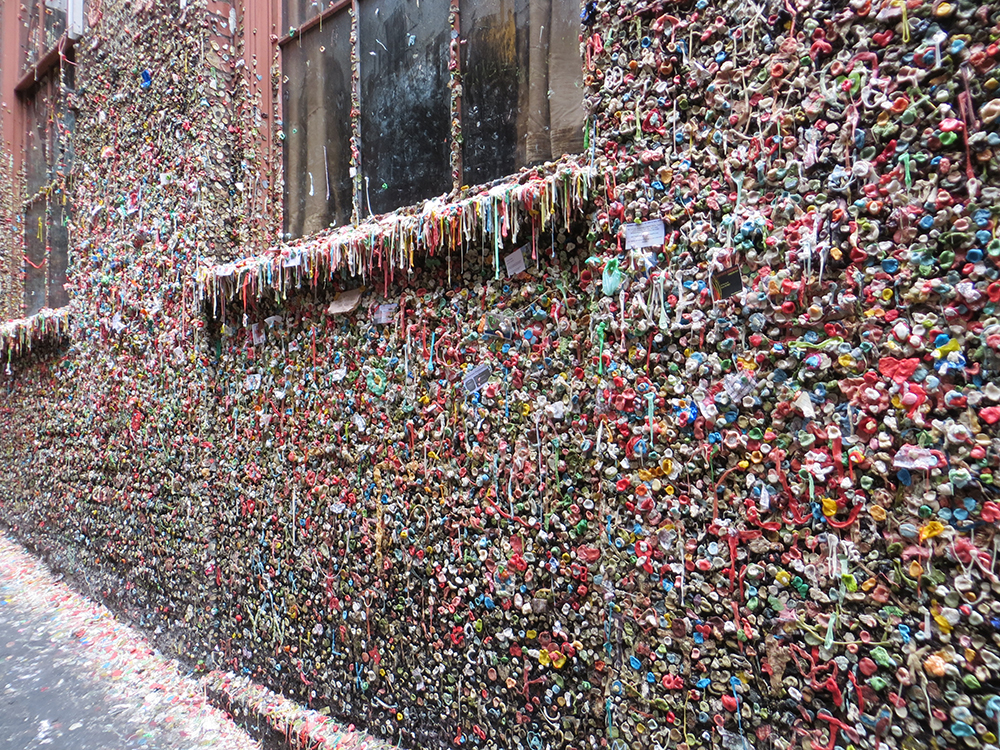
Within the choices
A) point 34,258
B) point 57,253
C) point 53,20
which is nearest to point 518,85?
point 57,253

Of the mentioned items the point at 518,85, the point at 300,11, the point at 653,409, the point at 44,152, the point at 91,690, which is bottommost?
the point at 91,690

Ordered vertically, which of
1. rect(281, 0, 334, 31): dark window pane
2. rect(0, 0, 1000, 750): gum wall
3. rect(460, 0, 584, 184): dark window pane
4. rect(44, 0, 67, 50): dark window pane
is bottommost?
rect(0, 0, 1000, 750): gum wall

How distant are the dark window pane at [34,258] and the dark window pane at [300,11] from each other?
4327 mm

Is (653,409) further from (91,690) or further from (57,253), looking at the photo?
(57,253)

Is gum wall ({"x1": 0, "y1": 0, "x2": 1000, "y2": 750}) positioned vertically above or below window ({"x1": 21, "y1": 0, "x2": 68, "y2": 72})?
below

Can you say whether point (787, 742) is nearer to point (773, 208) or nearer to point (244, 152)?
point (773, 208)

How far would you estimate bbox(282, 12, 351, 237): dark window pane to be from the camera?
277 cm

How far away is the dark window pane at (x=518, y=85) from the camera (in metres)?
1.94

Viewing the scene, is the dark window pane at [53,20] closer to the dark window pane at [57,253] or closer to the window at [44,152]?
the window at [44,152]

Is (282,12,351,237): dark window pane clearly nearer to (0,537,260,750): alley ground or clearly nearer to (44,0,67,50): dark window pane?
(0,537,260,750): alley ground

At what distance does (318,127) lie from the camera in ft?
9.60

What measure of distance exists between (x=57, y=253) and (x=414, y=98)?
16.7ft

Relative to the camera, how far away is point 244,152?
10.4ft

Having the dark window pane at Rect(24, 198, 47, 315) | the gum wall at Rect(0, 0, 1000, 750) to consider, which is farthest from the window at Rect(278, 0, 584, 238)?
the dark window pane at Rect(24, 198, 47, 315)
